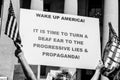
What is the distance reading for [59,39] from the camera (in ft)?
52.5

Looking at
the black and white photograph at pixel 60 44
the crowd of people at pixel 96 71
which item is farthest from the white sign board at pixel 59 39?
the crowd of people at pixel 96 71

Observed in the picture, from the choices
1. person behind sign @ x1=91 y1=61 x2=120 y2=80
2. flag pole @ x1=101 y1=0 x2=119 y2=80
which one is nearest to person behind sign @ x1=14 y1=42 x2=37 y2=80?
person behind sign @ x1=91 y1=61 x2=120 y2=80

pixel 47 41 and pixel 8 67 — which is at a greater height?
pixel 47 41

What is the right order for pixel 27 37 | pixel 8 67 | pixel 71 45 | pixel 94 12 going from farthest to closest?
pixel 94 12 < pixel 8 67 < pixel 71 45 < pixel 27 37

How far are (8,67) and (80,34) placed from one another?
21.6m

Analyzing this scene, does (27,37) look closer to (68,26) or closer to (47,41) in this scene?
(47,41)

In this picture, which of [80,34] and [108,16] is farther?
[108,16]

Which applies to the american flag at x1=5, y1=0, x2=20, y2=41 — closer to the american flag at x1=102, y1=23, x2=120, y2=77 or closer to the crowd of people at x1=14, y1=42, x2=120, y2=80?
the crowd of people at x1=14, y1=42, x2=120, y2=80

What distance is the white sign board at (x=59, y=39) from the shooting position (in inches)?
599

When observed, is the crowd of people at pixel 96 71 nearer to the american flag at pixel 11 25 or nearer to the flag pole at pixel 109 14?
the american flag at pixel 11 25

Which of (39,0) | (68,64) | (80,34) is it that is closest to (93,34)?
(80,34)

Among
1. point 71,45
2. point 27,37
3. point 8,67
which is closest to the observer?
point 27,37

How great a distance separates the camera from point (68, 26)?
1652 cm

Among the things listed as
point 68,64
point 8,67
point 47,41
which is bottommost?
point 8,67
